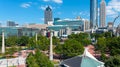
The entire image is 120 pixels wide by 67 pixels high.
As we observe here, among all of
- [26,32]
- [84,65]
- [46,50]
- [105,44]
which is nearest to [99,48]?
[105,44]

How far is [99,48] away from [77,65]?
2034 centimetres

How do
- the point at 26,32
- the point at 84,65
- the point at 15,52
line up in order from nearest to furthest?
the point at 84,65, the point at 15,52, the point at 26,32

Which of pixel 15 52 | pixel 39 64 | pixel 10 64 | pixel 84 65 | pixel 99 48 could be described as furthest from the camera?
pixel 15 52

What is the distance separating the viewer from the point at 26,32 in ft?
538

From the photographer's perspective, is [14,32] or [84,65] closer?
[84,65]

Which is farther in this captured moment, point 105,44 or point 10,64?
point 105,44

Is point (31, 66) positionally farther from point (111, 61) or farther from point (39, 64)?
point (111, 61)

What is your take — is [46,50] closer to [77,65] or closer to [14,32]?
[77,65]

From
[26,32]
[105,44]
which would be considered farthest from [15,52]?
[26,32]

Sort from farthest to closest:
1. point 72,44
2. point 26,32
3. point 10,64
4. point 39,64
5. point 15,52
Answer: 1. point 26,32
2. point 15,52
3. point 72,44
4. point 10,64
5. point 39,64

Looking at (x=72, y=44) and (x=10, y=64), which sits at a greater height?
(x=72, y=44)

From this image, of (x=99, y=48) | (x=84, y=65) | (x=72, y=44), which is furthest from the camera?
(x=99, y=48)

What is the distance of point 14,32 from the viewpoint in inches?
6639

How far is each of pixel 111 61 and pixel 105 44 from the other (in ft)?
90.9
